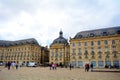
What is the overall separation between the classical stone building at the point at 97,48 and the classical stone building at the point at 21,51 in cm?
3162

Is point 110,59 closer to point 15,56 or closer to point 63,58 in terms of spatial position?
point 63,58

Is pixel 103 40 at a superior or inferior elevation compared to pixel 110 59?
superior

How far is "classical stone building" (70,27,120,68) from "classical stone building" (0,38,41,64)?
104 feet

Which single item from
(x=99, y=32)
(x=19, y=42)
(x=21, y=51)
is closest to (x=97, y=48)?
(x=99, y=32)

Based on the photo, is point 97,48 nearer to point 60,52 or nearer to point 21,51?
point 60,52

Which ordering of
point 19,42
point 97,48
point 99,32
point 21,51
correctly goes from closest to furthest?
point 97,48 → point 99,32 → point 21,51 → point 19,42

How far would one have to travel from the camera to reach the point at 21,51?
333 ft

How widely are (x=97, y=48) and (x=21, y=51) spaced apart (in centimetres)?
5096

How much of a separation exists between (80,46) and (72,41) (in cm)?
477

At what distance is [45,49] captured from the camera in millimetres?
113500

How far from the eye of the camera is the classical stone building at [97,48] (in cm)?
6519

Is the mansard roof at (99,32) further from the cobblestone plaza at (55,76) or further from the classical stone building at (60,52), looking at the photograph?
the cobblestone plaza at (55,76)

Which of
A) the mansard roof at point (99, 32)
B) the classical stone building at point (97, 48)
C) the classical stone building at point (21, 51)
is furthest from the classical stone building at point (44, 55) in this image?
the mansard roof at point (99, 32)

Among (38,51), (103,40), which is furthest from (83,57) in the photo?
(38,51)
